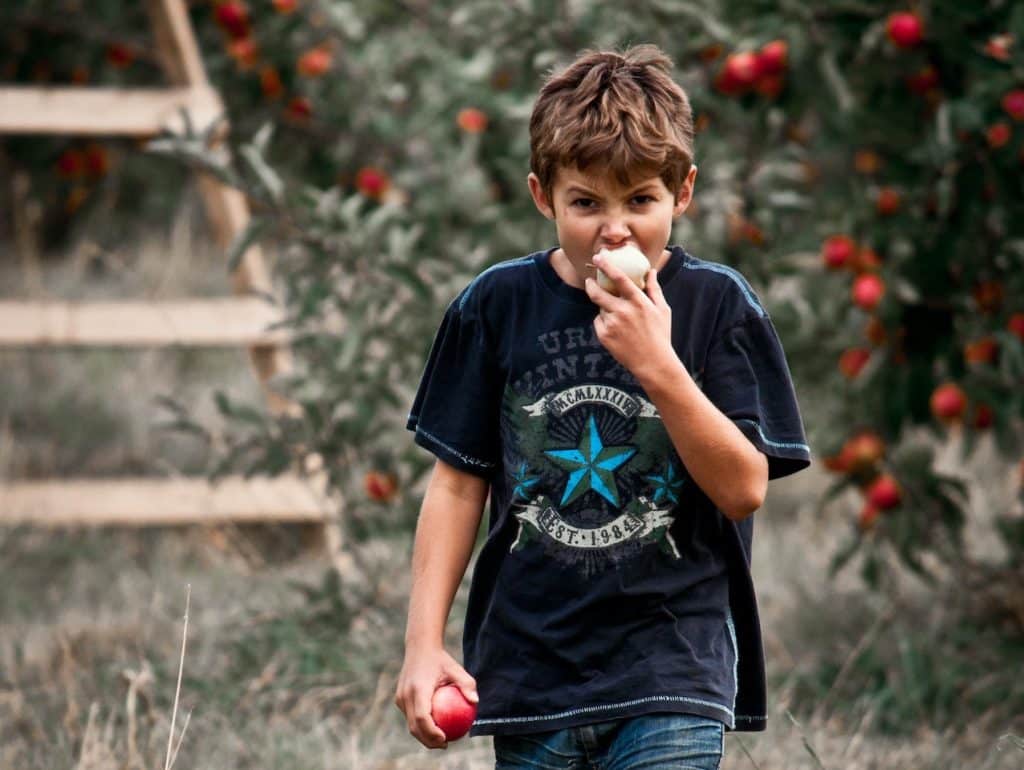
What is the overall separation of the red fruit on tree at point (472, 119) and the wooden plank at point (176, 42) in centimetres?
106

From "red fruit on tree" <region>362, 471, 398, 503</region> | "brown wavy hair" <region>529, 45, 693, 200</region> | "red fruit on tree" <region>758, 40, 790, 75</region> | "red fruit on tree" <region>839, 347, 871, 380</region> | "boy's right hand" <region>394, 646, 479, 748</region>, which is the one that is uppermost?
"brown wavy hair" <region>529, 45, 693, 200</region>

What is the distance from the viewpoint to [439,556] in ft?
6.50

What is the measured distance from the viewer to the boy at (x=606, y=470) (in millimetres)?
1785

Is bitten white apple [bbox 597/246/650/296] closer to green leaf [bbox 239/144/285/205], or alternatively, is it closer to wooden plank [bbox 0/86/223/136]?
green leaf [bbox 239/144/285/205]

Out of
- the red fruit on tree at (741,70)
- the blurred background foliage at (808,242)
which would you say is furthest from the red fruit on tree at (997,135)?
the red fruit on tree at (741,70)

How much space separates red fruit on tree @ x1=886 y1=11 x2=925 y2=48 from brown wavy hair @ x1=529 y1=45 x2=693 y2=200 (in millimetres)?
1685

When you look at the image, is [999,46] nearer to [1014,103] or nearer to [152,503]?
[1014,103]

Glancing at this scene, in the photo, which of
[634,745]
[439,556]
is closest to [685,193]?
[439,556]

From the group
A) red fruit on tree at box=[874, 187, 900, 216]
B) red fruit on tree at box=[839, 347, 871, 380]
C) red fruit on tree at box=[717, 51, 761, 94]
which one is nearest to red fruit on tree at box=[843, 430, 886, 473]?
red fruit on tree at box=[839, 347, 871, 380]

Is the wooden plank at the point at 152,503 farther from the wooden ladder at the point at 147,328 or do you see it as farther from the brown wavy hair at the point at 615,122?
the brown wavy hair at the point at 615,122

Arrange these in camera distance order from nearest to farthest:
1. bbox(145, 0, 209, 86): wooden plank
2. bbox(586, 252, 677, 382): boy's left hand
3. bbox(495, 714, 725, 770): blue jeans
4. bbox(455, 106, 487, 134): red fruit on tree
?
bbox(586, 252, 677, 382): boy's left hand
bbox(495, 714, 725, 770): blue jeans
bbox(455, 106, 487, 134): red fruit on tree
bbox(145, 0, 209, 86): wooden plank

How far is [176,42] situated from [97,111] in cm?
34

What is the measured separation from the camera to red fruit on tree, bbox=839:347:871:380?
12.3 feet

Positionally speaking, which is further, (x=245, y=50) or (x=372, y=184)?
(x=245, y=50)
